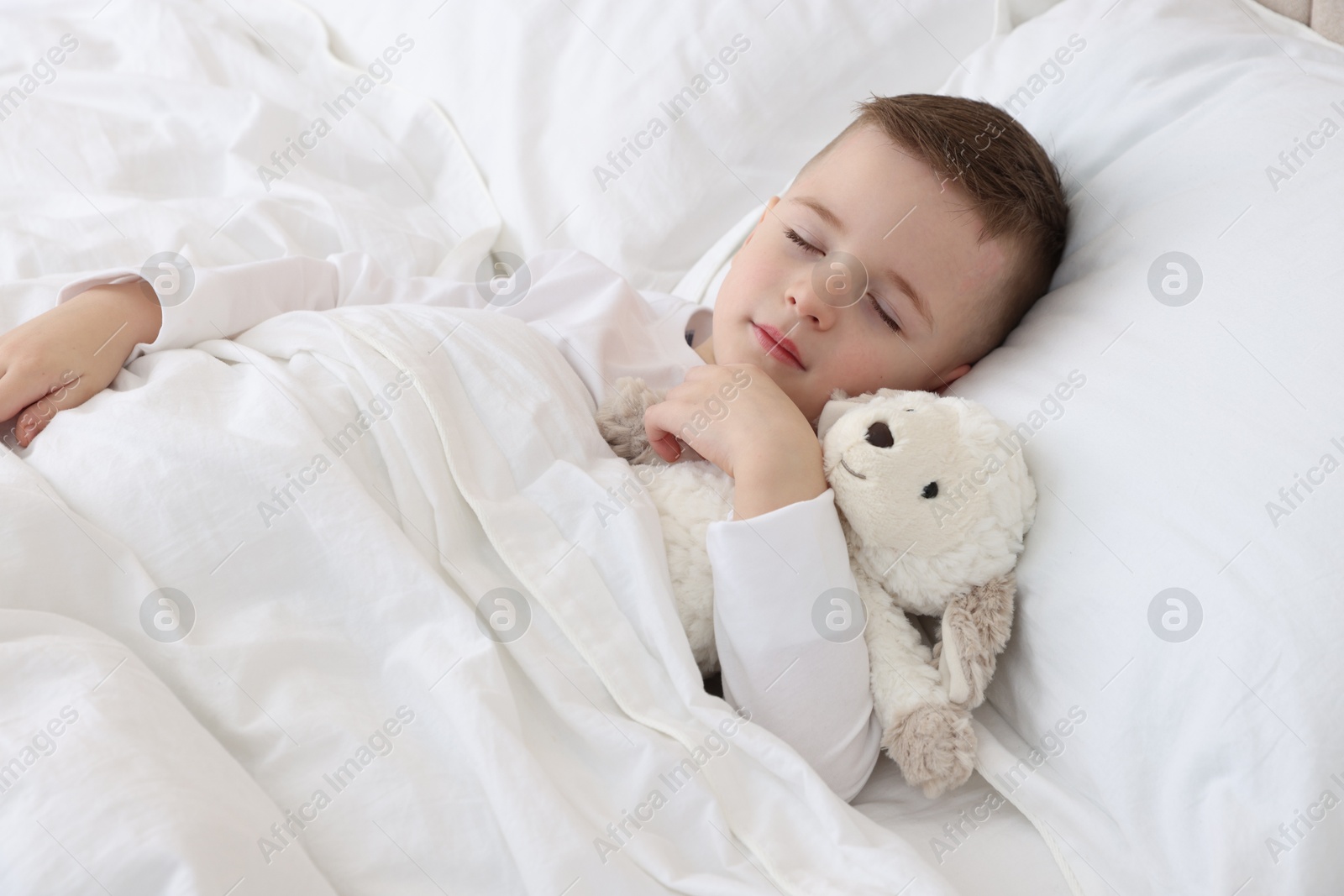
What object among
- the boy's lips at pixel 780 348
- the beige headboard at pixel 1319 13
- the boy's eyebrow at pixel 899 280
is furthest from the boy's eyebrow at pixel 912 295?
the beige headboard at pixel 1319 13

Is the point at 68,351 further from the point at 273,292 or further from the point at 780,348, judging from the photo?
the point at 780,348

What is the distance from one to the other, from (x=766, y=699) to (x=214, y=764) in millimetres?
428

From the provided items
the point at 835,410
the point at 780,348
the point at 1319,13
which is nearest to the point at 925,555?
the point at 835,410

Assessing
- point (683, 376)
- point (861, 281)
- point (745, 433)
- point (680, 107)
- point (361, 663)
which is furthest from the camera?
point (680, 107)

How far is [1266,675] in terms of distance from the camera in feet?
2.28

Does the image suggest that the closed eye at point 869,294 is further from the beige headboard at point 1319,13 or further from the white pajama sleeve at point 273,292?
the beige headboard at point 1319,13

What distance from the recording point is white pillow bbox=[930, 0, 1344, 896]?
0.70 metres

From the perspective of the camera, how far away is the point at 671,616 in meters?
0.82

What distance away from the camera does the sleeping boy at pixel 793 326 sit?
0.83 m

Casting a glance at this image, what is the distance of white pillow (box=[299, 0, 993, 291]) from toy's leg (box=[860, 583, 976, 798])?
2.44 feet

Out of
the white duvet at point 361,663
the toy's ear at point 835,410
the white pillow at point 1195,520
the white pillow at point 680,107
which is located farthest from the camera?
the white pillow at point 680,107

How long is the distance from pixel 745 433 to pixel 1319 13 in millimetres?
893

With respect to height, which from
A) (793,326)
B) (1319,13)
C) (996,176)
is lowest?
(793,326)

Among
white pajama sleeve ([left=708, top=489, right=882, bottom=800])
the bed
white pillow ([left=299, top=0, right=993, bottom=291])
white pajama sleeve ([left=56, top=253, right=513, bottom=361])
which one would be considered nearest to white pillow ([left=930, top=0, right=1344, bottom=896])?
the bed
